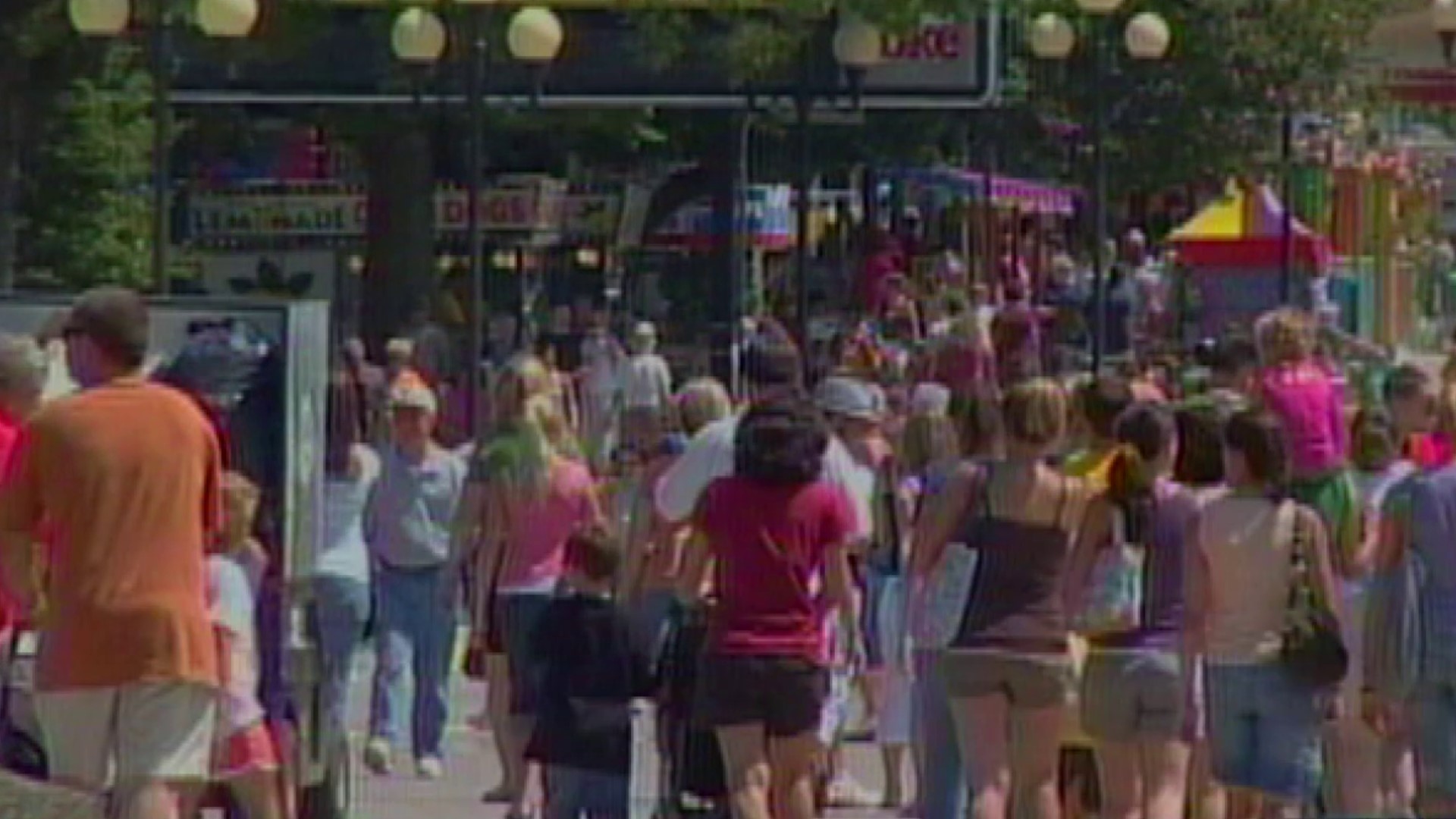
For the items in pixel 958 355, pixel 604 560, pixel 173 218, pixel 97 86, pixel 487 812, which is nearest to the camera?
pixel 604 560

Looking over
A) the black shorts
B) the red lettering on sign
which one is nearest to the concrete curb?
the black shorts

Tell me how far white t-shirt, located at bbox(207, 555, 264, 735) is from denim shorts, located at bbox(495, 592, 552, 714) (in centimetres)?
189

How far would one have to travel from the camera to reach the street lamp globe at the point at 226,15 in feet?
84.1

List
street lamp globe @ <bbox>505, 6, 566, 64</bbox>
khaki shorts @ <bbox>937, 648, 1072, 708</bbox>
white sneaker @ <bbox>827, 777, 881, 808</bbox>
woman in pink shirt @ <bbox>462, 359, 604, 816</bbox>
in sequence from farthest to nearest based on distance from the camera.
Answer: street lamp globe @ <bbox>505, 6, 566, 64</bbox>
white sneaker @ <bbox>827, 777, 881, 808</bbox>
woman in pink shirt @ <bbox>462, 359, 604, 816</bbox>
khaki shorts @ <bbox>937, 648, 1072, 708</bbox>

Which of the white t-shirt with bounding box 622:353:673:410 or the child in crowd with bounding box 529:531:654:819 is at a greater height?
the child in crowd with bounding box 529:531:654:819

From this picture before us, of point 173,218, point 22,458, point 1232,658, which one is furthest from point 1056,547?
point 173,218

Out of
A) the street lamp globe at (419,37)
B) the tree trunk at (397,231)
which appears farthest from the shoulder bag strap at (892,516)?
the tree trunk at (397,231)

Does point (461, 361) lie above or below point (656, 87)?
below

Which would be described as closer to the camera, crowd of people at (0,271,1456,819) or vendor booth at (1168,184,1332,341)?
crowd of people at (0,271,1456,819)

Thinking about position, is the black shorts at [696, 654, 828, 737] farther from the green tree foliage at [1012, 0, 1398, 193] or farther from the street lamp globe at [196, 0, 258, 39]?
the green tree foliage at [1012, 0, 1398, 193]

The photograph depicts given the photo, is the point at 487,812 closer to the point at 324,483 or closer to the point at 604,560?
the point at 324,483

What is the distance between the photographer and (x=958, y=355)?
55.2ft

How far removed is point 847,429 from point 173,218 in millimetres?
29337

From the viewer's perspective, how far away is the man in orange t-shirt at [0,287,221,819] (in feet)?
32.5
